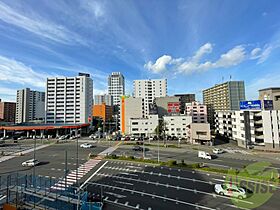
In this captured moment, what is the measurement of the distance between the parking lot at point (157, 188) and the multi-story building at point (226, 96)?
282ft

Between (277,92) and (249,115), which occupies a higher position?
(277,92)

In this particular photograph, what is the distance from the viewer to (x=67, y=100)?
107 meters

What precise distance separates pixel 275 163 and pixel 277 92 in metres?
27.6

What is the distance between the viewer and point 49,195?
16688mm

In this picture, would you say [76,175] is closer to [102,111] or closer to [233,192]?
[233,192]

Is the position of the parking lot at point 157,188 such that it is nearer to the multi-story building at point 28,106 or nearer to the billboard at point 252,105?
the billboard at point 252,105

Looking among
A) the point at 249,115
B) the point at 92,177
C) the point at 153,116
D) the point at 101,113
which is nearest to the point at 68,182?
the point at 92,177

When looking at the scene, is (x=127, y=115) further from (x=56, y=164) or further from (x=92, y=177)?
Result: (x=92, y=177)

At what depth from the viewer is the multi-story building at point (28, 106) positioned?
143 metres

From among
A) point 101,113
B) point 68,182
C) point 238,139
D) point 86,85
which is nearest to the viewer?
point 68,182

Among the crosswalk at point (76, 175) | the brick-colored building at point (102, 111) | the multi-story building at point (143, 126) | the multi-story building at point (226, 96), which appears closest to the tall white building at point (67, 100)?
the brick-colored building at point (102, 111)

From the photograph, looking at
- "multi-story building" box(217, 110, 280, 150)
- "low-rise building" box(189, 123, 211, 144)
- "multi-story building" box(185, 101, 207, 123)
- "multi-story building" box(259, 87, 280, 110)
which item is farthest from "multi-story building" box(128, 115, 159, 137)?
"multi-story building" box(259, 87, 280, 110)

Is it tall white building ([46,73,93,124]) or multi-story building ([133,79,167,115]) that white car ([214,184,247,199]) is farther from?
multi-story building ([133,79,167,115])

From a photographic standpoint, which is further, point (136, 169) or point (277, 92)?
point (277, 92)
